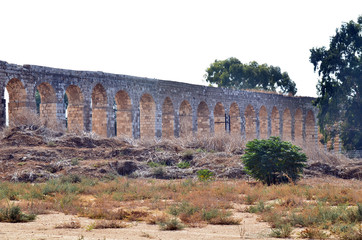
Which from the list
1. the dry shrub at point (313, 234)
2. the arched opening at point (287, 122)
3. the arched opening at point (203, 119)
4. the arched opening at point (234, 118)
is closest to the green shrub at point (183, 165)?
the dry shrub at point (313, 234)

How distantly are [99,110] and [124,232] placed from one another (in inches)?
638

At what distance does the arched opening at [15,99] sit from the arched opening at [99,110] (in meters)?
4.00

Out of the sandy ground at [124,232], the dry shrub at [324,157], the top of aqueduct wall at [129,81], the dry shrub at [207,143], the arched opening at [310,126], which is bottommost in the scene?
the sandy ground at [124,232]

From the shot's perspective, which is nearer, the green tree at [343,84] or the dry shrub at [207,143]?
the dry shrub at [207,143]

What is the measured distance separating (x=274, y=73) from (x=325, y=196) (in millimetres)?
43160

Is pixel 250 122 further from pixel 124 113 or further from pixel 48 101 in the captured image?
pixel 48 101

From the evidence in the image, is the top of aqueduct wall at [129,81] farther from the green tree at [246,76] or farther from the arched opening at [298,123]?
the green tree at [246,76]

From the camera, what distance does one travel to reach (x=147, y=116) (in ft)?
85.5

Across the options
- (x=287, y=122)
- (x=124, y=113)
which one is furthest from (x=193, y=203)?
(x=287, y=122)

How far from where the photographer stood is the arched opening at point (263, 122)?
114 feet

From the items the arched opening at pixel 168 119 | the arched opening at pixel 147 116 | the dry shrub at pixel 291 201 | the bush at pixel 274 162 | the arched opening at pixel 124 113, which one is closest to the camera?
the dry shrub at pixel 291 201

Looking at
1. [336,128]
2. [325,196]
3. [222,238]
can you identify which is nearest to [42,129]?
[325,196]

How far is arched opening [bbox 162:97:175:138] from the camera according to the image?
27000 mm

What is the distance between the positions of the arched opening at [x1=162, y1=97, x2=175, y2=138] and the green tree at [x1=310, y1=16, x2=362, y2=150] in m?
8.39
